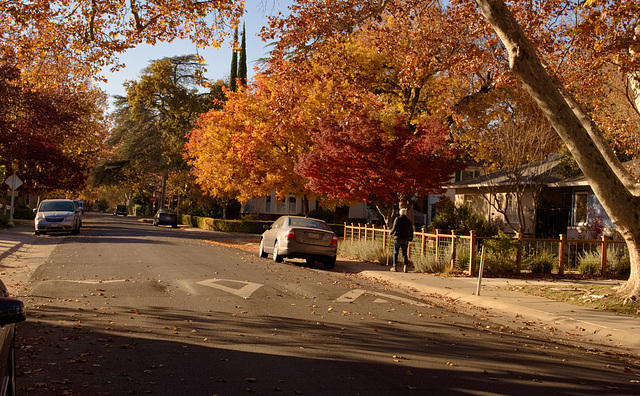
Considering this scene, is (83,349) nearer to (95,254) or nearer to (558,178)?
(95,254)

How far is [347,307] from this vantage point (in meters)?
10.6

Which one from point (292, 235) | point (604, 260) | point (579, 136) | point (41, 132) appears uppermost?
point (41, 132)

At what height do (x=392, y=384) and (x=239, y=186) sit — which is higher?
(x=239, y=186)

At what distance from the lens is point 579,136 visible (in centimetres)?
1136

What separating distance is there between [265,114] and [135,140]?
31696 mm

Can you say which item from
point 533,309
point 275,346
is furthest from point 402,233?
point 275,346

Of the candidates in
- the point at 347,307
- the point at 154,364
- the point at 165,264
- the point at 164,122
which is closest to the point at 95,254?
the point at 165,264

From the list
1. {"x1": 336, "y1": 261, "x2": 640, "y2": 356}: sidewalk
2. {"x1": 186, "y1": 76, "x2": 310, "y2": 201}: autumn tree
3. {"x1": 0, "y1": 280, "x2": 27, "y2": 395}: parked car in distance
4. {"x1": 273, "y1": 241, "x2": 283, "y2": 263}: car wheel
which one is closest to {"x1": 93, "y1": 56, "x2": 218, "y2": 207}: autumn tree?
{"x1": 186, "y1": 76, "x2": 310, "y2": 201}: autumn tree

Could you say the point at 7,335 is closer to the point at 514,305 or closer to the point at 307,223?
the point at 514,305

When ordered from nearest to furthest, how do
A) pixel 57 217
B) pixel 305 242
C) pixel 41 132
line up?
pixel 305 242 → pixel 57 217 → pixel 41 132

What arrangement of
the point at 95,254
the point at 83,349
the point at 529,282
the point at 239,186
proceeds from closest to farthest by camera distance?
the point at 83,349, the point at 529,282, the point at 95,254, the point at 239,186

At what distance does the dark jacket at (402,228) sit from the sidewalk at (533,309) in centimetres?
135

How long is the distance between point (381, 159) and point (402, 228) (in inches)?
172

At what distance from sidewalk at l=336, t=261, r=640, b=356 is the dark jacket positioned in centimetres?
135
